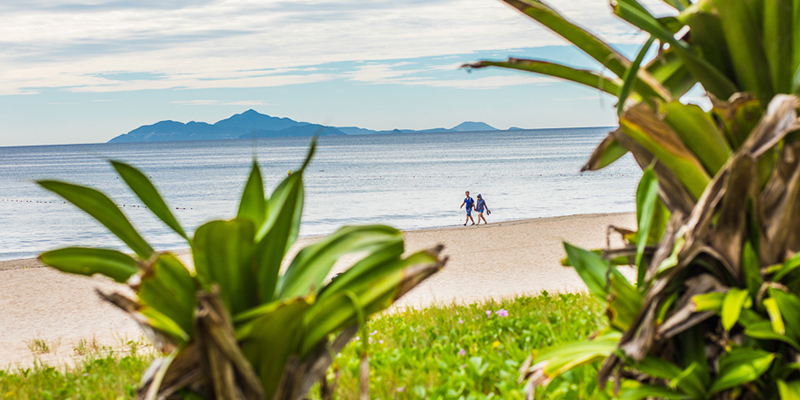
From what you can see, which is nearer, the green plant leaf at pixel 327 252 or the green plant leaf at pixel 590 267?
the green plant leaf at pixel 327 252

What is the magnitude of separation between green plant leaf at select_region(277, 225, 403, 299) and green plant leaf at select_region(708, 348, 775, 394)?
1.10 metres

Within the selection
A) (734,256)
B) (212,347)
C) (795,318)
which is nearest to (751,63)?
(734,256)

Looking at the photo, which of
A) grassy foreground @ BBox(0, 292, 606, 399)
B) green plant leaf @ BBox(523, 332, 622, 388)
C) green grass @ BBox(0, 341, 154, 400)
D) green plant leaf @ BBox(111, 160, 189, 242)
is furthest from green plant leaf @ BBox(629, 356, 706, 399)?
green grass @ BBox(0, 341, 154, 400)

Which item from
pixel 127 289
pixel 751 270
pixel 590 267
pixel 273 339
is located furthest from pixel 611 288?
pixel 127 289

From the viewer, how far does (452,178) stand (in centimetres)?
4472

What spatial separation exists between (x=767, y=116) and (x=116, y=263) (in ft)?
6.61

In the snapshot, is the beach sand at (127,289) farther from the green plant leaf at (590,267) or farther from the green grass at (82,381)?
the green plant leaf at (590,267)

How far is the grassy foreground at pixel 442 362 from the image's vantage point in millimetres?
2828

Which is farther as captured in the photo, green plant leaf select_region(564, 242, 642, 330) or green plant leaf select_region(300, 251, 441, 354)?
green plant leaf select_region(564, 242, 642, 330)

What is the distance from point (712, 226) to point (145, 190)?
1.83m

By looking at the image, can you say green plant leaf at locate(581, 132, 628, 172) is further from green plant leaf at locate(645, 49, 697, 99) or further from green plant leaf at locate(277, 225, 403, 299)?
green plant leaf at locate(277, 225, 403, 299)

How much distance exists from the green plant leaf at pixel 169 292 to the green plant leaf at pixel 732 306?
1529mm

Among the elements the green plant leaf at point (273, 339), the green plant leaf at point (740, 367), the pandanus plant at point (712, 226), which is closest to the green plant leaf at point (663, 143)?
the pandanus plant at point (712, 226)

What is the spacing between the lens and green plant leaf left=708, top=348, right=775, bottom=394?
1739mm
